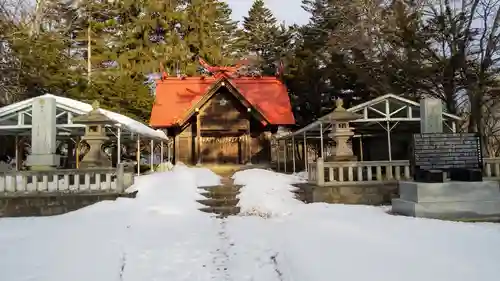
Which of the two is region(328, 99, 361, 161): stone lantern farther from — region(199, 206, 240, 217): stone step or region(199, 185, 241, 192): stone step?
region(199, 206, 240, 217): stone step

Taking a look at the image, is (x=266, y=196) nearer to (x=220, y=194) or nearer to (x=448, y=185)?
(x=220, y=194)

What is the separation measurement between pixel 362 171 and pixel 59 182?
28.2 ft

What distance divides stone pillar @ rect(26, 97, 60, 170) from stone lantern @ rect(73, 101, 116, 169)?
79 cm

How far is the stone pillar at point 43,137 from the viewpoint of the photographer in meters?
12.5

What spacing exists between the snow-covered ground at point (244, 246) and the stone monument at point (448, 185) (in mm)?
632

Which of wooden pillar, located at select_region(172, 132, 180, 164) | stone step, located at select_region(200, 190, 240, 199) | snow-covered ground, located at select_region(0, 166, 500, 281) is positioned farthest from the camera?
wooden pillar, located at select_region(172, 132, 180, 164)

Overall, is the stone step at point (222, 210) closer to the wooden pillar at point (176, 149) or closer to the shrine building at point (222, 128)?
the shrine building at point (222, 128)

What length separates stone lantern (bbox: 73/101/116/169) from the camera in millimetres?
12867

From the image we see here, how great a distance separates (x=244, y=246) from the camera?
22.7ft

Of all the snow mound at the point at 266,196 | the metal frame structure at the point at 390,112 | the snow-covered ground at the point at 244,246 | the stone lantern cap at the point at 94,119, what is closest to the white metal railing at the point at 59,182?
the snow-covered ground at the point at 244,246

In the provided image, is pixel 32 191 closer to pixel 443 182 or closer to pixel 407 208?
pixel 407 208

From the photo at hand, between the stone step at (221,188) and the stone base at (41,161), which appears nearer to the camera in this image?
the stone base at (41,161)

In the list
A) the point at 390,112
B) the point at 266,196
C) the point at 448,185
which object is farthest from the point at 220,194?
the point at 390,112

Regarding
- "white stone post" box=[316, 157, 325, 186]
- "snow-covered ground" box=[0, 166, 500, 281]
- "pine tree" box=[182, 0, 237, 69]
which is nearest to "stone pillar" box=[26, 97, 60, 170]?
"snow-covered ground" box=[0, 166, 500, 281]
